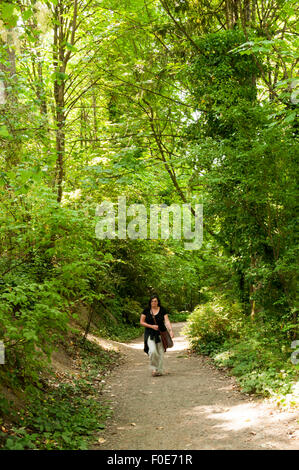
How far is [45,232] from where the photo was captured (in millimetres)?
6332

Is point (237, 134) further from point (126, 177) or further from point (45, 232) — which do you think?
point (45, 232)

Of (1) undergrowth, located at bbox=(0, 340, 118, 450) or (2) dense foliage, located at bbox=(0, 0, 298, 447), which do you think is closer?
(1) undergrowth, located at bbox=(0, 340, 118, 450)

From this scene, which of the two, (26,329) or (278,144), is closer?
(26,329)

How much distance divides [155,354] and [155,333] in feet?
1.51

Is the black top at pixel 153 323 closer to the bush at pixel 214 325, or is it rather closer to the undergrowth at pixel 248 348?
the undergrowth at pixel 248 348

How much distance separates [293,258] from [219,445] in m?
3.89

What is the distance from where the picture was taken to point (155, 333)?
919 cm

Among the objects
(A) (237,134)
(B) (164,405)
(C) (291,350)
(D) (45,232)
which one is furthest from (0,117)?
(C) (291,350)

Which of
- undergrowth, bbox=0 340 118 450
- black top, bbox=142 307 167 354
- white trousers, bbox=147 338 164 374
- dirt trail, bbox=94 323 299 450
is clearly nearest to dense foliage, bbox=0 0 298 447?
undergrowth, bbox=0 340 118 450

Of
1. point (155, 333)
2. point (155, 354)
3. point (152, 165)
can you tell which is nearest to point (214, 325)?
point (155, 333)

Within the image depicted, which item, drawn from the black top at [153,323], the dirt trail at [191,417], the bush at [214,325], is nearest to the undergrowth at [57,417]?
the dirt trail at [191,417]

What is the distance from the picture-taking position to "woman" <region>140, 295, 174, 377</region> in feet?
29.7

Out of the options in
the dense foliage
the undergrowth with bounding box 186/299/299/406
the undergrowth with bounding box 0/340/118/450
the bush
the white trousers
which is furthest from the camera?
the bush

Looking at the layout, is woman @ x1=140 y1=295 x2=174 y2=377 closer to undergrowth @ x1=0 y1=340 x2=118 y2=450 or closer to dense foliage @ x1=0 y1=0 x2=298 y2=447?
dense foliage @ x1=0 y1=0 x2=298 y2=447
